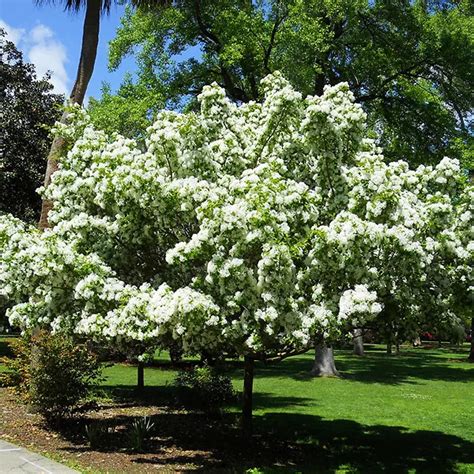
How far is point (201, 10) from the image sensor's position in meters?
22.2

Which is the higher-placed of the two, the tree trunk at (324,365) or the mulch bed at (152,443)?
the tree trunk at (324,365)

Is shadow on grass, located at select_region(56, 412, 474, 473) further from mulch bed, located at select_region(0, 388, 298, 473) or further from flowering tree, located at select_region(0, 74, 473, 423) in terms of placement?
flowering tree, located at select_region(0, 74, 473, 423)

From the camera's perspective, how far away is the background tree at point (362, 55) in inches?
832

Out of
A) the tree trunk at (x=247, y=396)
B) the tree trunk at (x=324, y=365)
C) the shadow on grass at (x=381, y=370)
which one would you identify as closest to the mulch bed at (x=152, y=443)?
the tree trunk at (x=247, y=396)

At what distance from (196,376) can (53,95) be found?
48.0 ft

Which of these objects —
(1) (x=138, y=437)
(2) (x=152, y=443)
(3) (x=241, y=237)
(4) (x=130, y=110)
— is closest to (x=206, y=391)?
(2) (x=152, y=443)

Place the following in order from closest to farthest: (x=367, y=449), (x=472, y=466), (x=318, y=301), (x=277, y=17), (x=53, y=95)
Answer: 1. (x=318, y=301)
2. (x=472, y=466)
3. (x=367, y=449)
4. (x=277, y=17)
5. (x=53, y=95)

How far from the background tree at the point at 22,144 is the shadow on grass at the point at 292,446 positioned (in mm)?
12728

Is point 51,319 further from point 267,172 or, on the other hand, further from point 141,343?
point 267,172

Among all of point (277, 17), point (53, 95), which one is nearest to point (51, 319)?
point (277, 17)

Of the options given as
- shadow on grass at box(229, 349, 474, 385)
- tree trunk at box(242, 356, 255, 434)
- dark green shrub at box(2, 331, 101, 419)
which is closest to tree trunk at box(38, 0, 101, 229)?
dark green shrub at box(2, 331, 101, 419)

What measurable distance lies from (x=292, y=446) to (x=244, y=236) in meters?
5.41

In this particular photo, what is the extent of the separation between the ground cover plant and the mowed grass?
0.02 m

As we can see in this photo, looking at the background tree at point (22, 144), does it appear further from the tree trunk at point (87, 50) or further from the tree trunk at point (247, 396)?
the tree trunk at point (247, 396)
